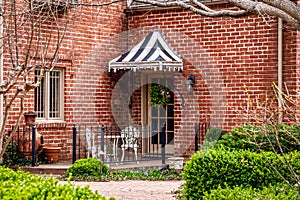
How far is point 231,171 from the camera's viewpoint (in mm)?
9219

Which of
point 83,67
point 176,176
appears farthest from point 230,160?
point 83,67

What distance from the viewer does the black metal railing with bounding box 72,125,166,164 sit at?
16.3m

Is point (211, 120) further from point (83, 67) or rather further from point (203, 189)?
point (203, 189)

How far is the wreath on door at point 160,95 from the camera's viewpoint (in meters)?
18.1

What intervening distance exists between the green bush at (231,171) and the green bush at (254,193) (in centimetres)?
18

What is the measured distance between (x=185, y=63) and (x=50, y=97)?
144 inches

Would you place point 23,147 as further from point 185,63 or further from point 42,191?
point 42,191

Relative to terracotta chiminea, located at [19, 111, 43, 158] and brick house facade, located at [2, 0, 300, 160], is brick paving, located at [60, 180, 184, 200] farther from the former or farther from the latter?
brick house facade, located at [2, 0, 300, 160]

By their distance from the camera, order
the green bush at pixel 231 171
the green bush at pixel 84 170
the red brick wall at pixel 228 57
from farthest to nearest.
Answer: the red brick wall at pixel 228 57 < the green bush at pixel 84 170 < the green bush at pixel 231 171

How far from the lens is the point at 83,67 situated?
1725 centimetres

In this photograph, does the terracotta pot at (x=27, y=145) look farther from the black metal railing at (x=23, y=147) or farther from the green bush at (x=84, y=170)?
the green bush at (x=84, y=170)

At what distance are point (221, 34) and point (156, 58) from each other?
178 centimetres

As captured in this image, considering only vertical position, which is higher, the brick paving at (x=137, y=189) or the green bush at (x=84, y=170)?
the green bush at (x=84, y=170)

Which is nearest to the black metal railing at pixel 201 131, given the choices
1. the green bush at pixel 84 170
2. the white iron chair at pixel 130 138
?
the white iron chair at pixel 130 138
